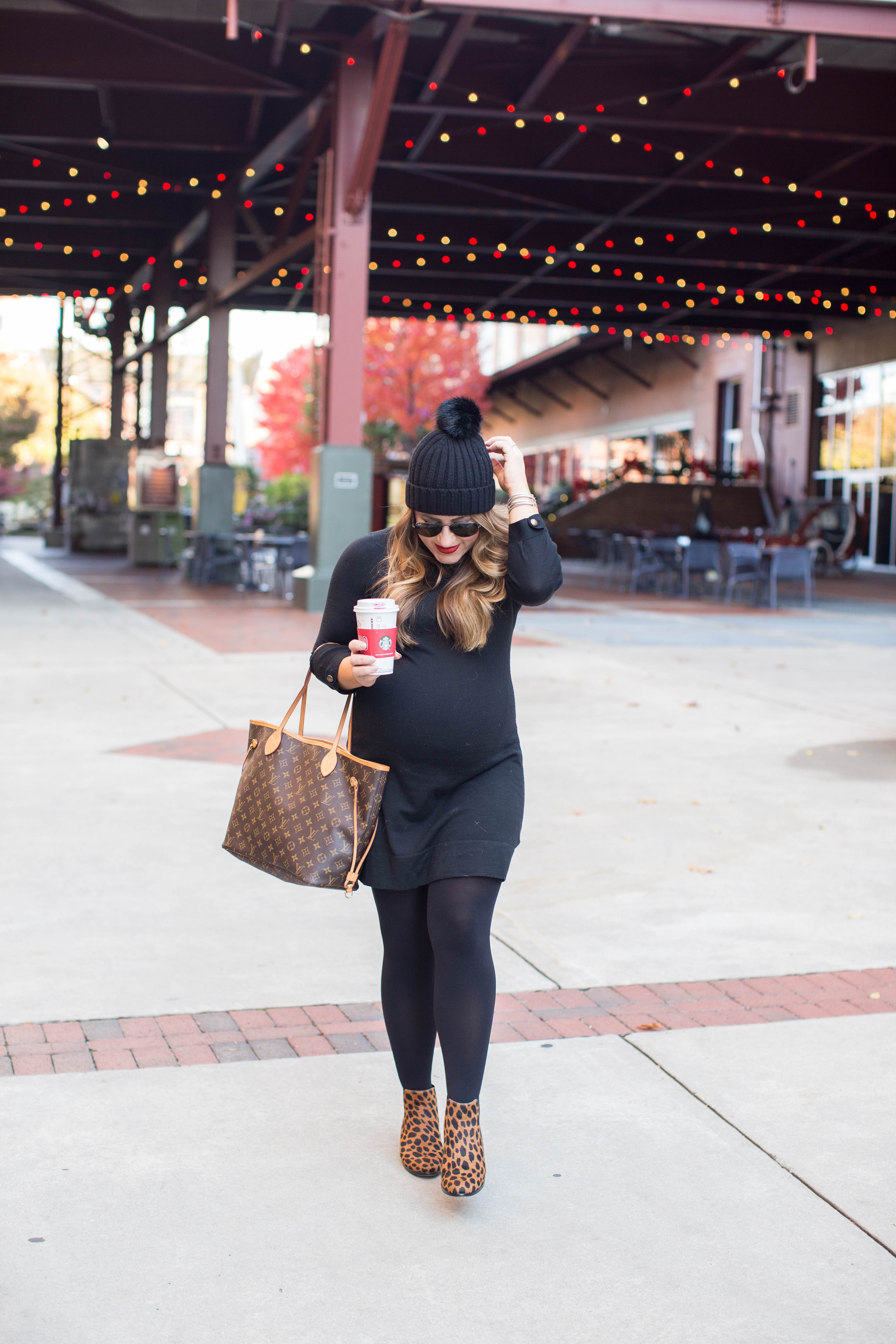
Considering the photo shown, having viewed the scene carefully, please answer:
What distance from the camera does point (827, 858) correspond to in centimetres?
584

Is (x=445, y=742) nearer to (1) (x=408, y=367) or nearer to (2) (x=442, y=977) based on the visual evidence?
(2) (x=442, y=977)

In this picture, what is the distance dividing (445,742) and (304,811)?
1.08 feet

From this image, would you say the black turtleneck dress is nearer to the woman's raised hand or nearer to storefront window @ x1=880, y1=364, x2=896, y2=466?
the woman's raised hand

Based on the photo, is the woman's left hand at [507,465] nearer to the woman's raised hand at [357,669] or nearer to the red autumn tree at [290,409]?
the woman's raised hand at [357,669]

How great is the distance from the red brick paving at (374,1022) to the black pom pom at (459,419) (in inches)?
68.0

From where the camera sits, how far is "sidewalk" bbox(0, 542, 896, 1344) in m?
2.57

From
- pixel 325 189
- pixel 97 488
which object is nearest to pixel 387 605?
pixel 325 189

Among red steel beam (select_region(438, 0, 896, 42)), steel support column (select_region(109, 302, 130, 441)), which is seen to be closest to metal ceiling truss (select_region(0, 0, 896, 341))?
red steel beam (select_region(438, 0, 896, 42))

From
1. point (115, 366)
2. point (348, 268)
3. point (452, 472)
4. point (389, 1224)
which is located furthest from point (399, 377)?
point (389, 1224)

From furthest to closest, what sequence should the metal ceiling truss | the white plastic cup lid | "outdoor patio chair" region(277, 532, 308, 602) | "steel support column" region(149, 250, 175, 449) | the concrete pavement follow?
"steel support column" region(149, 250, 175, 449), "outdoor patio chair" region(277, 532, 308, 602), the metal ceiling truss, the white plastic cup lid, the concrete pavement

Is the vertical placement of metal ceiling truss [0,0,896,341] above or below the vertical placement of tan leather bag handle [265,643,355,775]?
above

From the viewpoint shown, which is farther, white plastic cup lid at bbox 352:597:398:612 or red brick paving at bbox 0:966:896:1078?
red brick paving at bbox 0:966:896:1078

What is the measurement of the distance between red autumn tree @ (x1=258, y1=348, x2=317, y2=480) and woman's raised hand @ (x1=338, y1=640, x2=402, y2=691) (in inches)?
1694

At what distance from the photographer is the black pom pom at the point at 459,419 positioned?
2918 mm
